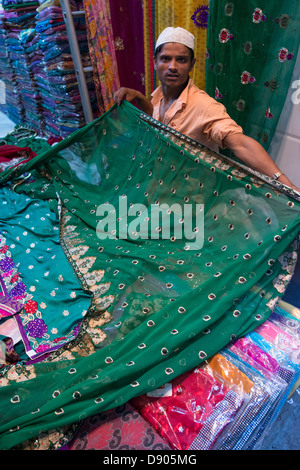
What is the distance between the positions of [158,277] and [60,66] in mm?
2344

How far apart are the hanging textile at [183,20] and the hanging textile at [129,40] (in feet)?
0.40

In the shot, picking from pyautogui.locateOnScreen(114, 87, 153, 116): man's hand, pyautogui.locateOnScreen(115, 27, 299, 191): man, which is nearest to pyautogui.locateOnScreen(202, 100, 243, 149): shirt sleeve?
pyautogui.locateOnScreen(115, 27, 299, 191): man

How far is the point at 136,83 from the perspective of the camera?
91.4 inches

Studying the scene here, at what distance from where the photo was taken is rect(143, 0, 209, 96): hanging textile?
1.70m

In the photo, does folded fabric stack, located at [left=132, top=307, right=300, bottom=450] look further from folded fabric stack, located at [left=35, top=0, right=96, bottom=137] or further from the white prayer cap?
folded fabric stack, located at [left=35, top=0, right=96, bottom=137]

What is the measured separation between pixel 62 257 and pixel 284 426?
116 centimetres

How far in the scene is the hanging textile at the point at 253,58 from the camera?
1378 mm

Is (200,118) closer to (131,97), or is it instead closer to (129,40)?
(131,97)

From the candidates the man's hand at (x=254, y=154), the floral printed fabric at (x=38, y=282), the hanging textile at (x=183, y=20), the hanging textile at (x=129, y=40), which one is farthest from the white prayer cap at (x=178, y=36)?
the floral printed fabric at (x=38, y=282)

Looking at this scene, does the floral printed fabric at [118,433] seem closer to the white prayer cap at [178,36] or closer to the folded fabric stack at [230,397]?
the folded fabric stack at [230,397]

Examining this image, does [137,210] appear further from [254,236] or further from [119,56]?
[119,56]

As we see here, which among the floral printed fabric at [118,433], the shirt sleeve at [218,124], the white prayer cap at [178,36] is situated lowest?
the floral printed fabric at [118,433]

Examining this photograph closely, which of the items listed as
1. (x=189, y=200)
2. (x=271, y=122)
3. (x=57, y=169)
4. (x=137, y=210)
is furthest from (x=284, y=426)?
(x=57, y=169)

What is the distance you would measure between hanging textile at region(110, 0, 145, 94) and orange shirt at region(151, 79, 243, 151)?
33.3 inches
